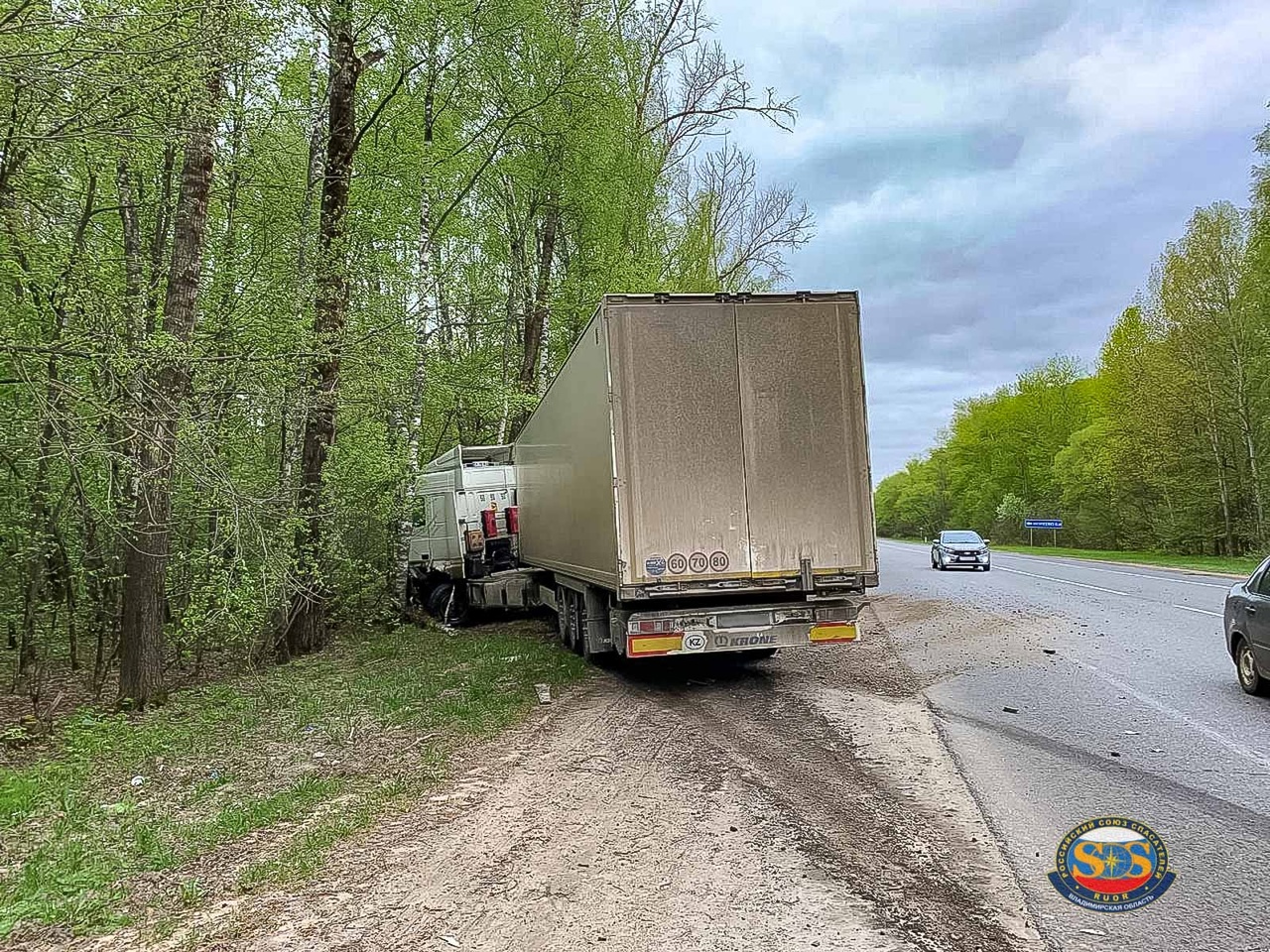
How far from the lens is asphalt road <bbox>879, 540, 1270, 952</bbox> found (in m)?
3.99

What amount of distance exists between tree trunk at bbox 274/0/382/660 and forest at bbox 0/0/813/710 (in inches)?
1.7

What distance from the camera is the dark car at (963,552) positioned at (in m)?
31.0

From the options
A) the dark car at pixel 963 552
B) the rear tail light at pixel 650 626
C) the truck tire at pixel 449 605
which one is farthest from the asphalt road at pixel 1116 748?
the dark car at pixel 963 552

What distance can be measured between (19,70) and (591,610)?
729cm

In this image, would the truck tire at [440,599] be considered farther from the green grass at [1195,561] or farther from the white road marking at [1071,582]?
the green grass at [1195,561]

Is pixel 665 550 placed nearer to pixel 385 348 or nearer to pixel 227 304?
pixel 385 348

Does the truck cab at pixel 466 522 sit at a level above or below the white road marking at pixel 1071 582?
above

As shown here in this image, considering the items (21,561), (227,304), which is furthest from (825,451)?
(21,561)

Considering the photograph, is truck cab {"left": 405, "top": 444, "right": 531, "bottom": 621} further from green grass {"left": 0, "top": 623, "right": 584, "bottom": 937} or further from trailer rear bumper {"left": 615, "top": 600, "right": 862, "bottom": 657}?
trailer rear bumper {"left": 615, "top": 600, "right": 862, "bottom": 657}

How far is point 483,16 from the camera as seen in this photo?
14602mm

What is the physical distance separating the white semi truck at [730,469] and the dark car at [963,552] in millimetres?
23695

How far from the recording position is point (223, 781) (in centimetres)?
663

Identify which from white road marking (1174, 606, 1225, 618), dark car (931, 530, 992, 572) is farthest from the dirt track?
dark car (931, 530, 992, 572)

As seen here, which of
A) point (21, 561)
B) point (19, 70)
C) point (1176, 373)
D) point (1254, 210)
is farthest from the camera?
point (1176, 373)
